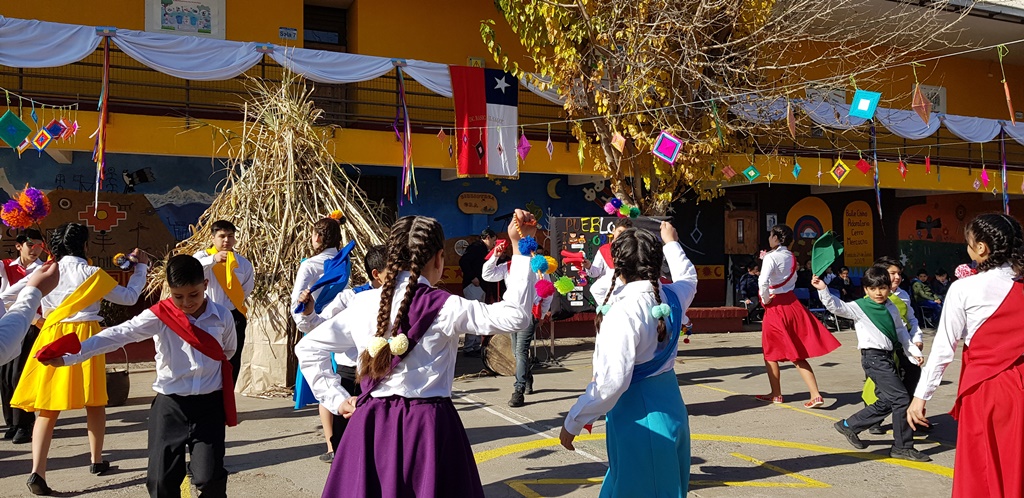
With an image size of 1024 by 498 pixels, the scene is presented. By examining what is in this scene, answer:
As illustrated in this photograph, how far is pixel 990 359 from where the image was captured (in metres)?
3.78

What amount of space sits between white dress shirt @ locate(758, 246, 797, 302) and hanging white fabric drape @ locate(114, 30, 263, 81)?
802 centimetres

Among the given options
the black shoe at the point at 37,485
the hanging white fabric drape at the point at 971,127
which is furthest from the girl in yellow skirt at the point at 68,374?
the hanging white fabric drape at the point at 971,127

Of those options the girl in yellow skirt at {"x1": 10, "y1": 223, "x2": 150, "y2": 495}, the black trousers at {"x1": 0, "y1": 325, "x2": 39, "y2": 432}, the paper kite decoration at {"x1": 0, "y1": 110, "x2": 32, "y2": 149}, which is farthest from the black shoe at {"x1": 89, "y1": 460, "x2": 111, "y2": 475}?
the paper kite decoration at {"x1": 0, "y1": 110, "x2": 32, "y2": 149}

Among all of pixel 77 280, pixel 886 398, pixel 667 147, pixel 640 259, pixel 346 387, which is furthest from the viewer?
pixel 667 147

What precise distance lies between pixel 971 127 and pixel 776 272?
12.8 metres

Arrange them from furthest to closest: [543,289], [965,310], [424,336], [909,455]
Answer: [909,455], [965,310], [543,289], [424,336]

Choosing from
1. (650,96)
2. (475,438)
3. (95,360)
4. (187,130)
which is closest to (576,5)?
(650,96)

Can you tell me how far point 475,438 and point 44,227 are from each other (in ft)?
30.9

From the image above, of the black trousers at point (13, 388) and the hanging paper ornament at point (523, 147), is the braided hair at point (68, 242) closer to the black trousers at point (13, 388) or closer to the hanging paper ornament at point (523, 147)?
the black trousers at point (13, 388)

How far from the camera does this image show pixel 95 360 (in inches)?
217

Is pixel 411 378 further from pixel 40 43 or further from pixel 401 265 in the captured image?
pixel 40 43

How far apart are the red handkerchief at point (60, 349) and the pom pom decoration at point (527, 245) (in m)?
2.06

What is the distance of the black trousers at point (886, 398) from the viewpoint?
19.9 feet

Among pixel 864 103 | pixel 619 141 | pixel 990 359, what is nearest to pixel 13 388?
pixel 990 359
